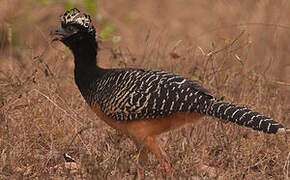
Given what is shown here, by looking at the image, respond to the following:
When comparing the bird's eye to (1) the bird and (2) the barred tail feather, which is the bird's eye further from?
(2) the barred tail feather

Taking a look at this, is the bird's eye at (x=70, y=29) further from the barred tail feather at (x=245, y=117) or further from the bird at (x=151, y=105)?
the barred tail feather at (x=245, y=117)

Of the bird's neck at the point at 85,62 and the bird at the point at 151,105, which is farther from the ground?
the bird's neck at the point at 85,62

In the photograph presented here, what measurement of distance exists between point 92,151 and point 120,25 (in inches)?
301

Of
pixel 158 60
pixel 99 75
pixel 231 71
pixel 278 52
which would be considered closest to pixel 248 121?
pixel 99 75

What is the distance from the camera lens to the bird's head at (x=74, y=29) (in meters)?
5.66

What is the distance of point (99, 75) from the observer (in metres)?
5.68

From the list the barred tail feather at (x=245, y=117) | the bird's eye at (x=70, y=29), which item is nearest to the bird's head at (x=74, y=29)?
the bird's eye at (x=70, y=29)

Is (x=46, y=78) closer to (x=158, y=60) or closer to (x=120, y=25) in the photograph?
(x=158, y=60)

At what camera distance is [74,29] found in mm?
5691

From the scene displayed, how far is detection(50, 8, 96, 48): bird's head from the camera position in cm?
566

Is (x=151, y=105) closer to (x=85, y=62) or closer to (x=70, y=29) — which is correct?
(x=85, y=62)

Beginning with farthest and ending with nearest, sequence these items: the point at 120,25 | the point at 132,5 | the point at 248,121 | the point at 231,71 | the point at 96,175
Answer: the point at 132,5, the point at 120,25, the point at 231,71, the point at 248,121, the point at 96,175

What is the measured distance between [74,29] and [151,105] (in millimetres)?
1263

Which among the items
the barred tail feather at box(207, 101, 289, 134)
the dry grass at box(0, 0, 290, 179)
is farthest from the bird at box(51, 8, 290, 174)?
the dry grass at box(0, 0, 290, 179)
